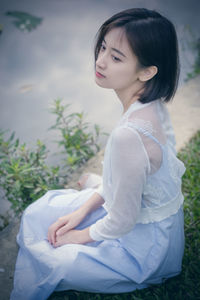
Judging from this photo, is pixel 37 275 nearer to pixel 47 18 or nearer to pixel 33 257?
pixel 33 257

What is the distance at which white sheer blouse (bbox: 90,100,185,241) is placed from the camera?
1.01 metres

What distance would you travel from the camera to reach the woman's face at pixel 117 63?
1029mm

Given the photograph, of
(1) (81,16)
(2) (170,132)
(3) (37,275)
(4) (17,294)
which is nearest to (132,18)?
(2) (170,132)

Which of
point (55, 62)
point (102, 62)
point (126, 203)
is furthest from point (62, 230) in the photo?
point (55, 62)

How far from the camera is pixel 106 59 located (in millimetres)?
1090

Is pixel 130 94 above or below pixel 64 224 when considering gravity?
above

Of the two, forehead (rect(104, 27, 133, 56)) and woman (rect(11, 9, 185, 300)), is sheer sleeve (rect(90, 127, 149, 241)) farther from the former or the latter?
forehead (rect(104, 27, 133, 56))

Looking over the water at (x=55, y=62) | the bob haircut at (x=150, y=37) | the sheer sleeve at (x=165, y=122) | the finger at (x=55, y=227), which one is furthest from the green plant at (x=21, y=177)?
the bob haircut at (x=150, y=37)

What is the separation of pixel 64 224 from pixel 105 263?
1.08 feet

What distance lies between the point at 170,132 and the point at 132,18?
57cm

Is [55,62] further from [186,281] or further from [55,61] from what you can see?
[186,281]

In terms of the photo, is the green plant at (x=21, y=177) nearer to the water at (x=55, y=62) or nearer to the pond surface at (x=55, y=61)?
the water at (x=55, y=62)

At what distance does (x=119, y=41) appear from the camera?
1.03 m

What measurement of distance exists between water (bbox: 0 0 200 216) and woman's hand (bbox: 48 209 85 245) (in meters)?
1.37
